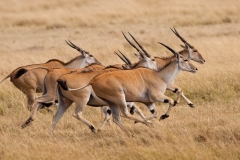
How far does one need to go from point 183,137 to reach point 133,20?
51.2 feet

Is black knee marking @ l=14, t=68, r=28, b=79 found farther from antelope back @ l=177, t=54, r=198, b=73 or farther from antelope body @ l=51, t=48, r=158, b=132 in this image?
antelope back @ l=177, t=54, r=198, b=73

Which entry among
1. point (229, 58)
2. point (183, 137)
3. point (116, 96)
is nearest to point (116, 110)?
point (116, 96)

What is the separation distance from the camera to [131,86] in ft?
31.4

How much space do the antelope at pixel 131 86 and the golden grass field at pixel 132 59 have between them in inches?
13.4

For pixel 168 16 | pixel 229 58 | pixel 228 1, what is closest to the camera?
pixel 229 58

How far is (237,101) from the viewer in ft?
37.3

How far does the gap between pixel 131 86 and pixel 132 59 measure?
7.05m

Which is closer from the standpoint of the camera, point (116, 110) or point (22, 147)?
point (22, 147)

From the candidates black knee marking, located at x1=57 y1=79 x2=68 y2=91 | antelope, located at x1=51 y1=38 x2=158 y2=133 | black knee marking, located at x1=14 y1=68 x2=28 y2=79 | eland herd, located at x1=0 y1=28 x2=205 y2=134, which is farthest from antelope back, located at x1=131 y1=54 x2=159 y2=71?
black knee marking, located at x1=57 y1=79 x2=68 y2=91

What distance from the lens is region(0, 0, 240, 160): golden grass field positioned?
860cm

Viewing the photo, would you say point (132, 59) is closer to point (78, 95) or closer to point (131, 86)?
point (131, 86)

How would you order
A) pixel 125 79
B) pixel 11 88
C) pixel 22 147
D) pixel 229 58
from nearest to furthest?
pixel 22 147
pixel 125 79
pixel 11 88
pixel 229 58

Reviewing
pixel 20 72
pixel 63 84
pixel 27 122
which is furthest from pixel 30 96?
pixel 63 84

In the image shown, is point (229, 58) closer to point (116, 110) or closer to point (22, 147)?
point (116, 110)
